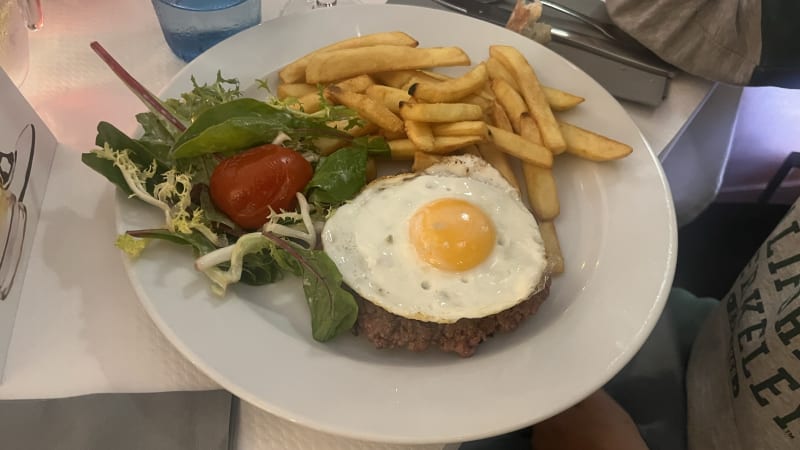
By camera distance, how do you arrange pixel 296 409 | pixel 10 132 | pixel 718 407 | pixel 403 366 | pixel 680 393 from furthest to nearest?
pixel 680 393 → pixel 718 407 → pixel 10 132 → pixel 403 366 → pixel 296 409

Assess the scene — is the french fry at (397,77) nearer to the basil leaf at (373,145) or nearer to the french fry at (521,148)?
the basil leaf at (373,145)

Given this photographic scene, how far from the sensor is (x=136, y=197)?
4.81 feet

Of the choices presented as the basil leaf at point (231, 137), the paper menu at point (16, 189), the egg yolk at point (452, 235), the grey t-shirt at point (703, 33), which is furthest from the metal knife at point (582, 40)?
the paper menu at point (16, 189)

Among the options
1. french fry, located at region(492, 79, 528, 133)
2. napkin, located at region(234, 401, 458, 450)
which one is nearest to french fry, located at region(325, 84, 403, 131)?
french fry, located at region(492, 79, 528, 133)

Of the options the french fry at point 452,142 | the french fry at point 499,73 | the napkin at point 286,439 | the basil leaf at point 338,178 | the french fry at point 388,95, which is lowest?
the napkin at point 286,439

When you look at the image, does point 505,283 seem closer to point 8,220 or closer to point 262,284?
point 262,284

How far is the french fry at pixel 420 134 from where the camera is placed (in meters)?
1.63

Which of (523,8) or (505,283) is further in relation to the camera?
(523,8)

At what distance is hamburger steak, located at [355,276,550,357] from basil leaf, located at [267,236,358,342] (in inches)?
2.2

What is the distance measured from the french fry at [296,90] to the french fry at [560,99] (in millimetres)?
691

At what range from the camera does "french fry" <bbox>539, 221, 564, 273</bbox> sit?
1.56m

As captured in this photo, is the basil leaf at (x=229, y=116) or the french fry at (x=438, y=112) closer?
the basil leaf at (x=229, y=116)

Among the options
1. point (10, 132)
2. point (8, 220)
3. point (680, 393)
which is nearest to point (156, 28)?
point (10, 132)

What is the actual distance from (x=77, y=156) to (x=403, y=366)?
1094mm
